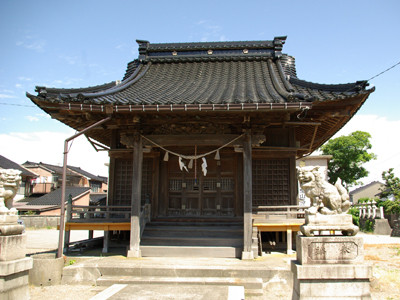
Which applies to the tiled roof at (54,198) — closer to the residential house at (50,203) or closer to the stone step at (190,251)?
the residential house at (50,203)

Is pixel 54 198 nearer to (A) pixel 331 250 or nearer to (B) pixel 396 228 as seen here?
(B) pixel 396 228

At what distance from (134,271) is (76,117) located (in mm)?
5097

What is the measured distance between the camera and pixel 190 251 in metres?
9.89

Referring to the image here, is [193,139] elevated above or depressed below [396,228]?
above

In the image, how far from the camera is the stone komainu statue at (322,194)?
6.02 metres

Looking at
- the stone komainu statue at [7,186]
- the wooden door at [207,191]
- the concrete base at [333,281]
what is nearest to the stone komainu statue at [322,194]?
the concrete base at [333,281]

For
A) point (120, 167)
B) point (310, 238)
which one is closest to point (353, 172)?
point (120, 167)

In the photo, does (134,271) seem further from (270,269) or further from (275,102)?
(275,102)

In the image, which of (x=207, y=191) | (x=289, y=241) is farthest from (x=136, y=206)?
(x=289, y=241)

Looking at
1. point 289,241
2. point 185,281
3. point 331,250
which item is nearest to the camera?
point 331,250

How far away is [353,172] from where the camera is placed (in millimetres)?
44281

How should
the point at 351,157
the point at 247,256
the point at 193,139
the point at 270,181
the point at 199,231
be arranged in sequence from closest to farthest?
the point at 247,256
the point at 193,139
the point at 199,231
the point at 270,181
the point at 351,157

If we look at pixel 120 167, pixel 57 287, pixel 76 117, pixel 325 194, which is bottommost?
pixel 57 287

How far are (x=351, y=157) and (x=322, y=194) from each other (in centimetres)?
4281
